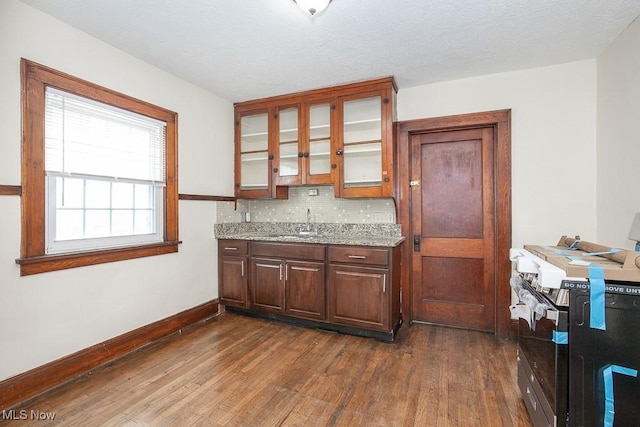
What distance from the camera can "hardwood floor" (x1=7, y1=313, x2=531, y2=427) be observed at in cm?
171

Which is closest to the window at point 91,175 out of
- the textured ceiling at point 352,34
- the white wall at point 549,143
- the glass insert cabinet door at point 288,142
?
the textured ceiling at point 352,34

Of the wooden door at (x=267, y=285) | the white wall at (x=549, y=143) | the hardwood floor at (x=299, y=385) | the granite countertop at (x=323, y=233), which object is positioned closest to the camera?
the hardwood floor at (x=299, y=385)

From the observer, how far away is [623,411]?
1207mm

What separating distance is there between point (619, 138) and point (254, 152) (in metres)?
3.30

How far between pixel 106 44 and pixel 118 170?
974mm

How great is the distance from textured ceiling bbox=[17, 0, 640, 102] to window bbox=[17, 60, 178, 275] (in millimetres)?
504

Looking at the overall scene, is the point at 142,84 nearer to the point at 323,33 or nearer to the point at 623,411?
the point at 323,33

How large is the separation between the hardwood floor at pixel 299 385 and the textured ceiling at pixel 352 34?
2.47m

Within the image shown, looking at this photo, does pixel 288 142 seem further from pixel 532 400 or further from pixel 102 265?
pixel 532 400

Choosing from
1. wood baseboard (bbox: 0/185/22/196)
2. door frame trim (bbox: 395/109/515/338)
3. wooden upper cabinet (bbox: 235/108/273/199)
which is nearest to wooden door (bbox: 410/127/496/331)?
door frame trim (bbox: 395/109/515/338)

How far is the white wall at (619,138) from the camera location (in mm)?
1993

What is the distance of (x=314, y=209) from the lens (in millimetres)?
3568

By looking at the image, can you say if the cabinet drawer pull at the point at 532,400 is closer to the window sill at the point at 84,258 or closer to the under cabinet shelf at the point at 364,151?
the under cabinet shelf at the point at 364,151

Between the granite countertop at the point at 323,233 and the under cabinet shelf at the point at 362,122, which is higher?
the under cabinet shelf at the point at 362,122
